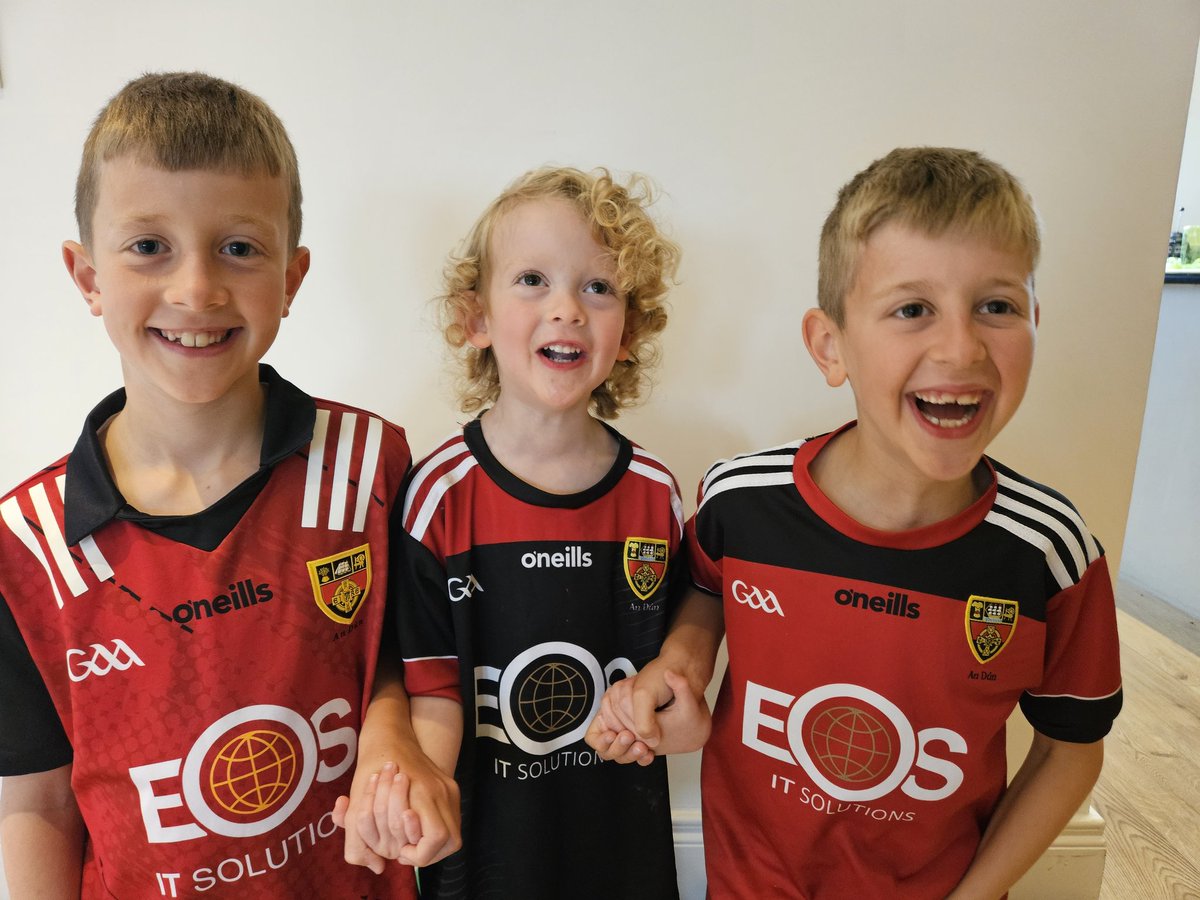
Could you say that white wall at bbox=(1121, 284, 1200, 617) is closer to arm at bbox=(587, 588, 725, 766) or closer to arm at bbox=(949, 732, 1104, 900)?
arm at bbox=(949, 732, 1104, 900)

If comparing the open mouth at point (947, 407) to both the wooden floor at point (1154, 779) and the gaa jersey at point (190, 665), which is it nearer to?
the gaa jersey at point (190, 665)

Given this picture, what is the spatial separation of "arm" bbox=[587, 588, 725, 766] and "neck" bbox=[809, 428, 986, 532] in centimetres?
28

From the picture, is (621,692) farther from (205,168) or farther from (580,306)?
(205,168)

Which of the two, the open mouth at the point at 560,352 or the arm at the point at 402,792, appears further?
the open mouth at the point at 560,352

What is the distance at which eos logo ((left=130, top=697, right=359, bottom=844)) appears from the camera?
31.4 inches

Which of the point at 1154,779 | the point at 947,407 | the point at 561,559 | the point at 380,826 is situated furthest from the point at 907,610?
the point at 1154,779

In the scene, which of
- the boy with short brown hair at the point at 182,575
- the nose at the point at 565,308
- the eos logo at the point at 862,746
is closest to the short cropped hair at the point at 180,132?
the boy with short brown hair at the point at 182,575

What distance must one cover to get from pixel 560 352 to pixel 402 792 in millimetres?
516

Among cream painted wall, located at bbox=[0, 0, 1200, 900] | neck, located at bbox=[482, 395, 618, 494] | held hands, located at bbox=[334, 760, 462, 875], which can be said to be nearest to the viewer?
held hands, located at bbox=[334, 760, 462, 875]

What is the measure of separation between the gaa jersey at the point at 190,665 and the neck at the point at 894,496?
602mm

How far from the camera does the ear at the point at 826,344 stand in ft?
2.97

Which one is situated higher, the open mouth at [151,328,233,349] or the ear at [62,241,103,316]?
the ear at [62,241,103,316]

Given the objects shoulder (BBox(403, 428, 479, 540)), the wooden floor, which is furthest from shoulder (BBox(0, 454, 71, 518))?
the wooden floor

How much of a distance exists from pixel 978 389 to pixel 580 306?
0.46 m
